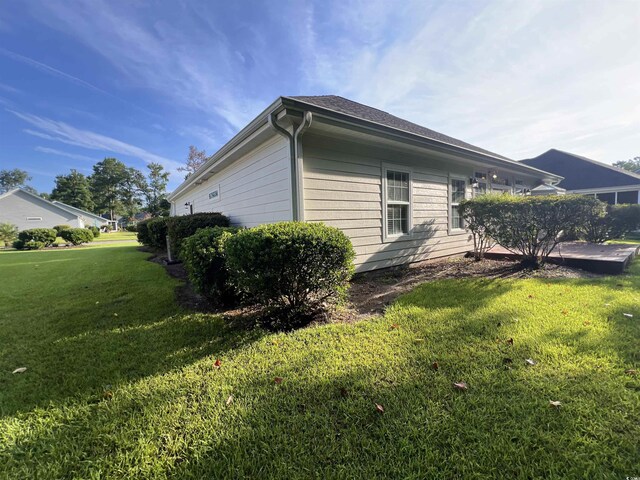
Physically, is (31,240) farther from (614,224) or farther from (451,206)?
(614,224)

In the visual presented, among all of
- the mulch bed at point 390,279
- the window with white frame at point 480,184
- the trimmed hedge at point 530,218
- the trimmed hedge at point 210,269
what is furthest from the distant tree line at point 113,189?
the trimmed hedge at point 530,218

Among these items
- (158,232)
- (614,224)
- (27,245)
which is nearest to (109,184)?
(27,245)

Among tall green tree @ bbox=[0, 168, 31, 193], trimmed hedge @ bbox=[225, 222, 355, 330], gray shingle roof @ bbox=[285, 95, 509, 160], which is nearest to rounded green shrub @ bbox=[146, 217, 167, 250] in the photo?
gray shingle roof @ bbox=[285, 95, 509, 160]

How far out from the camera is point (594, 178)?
761 inches

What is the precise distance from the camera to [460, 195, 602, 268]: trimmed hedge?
5.21 metres

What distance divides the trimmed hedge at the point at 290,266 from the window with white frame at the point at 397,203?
9.92 ft

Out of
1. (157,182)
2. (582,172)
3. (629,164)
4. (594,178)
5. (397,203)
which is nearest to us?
(397,203)

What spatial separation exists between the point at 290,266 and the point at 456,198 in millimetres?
6732

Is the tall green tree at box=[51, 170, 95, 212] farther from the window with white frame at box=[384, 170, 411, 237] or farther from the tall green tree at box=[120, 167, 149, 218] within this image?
the window with white frame at box=[384, 170, 411, 237]

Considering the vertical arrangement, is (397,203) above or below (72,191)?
below

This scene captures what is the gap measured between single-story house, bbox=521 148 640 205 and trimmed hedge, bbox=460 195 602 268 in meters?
17.2

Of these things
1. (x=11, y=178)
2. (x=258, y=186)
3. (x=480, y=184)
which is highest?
(x=11, y=178)

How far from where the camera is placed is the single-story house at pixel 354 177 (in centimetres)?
454

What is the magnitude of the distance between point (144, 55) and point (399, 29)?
7.79 m
